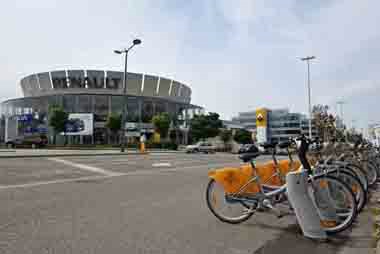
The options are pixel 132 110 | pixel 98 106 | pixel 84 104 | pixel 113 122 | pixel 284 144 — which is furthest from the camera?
pixel 132 110

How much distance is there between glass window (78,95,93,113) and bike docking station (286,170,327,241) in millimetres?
68365

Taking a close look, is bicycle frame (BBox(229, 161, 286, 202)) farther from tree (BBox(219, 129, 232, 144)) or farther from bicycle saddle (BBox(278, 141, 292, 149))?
tree (BBox(219, 129, 232, 144))

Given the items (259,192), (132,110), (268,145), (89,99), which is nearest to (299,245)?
(259,192)

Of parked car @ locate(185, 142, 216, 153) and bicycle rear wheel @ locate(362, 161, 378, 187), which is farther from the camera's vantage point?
parked car @ locate(185, 142, 216, 153)

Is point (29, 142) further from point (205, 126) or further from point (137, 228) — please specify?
point (137, 228)

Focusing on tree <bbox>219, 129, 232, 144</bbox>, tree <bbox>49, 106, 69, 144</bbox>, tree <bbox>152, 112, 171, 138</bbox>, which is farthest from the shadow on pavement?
tree <bbox>219, 129, 232, 144</bbox>

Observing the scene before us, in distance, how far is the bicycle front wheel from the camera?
4.30m

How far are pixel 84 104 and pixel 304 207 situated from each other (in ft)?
227

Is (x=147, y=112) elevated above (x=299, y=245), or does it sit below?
above

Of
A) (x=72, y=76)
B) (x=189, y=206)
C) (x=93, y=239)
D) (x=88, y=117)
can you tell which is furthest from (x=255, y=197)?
(x=72, y=76)

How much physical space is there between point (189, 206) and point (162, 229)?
177 cm

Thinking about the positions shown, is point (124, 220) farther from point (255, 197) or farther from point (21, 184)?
point (21, 184)

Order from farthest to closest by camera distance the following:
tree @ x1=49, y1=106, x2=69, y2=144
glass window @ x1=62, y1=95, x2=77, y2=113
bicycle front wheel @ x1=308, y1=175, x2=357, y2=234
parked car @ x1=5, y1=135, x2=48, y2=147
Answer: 1. glass window @ x1=62, y1=95, x2=77, y2=113
2. tree @ x1=49, y1=106, x2=69, y2=144
3. parked car @ x1=5, y1=135, x2=48, y2=147
4. bicycle front wheel @ x1=308, y1=175, x2=357, y2=234

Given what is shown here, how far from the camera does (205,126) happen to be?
63031 millimetres
